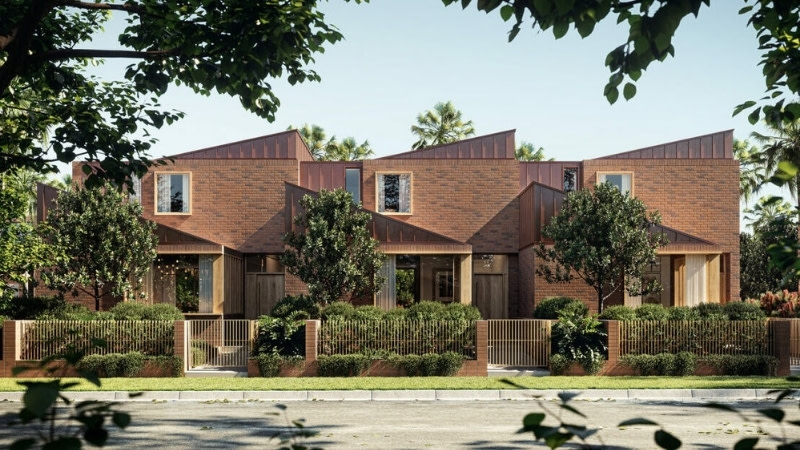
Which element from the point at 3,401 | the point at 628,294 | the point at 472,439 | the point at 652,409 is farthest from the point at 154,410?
the point at 628,294

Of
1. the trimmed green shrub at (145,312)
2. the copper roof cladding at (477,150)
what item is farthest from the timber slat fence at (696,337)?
the copper roof cladding at (477,150)

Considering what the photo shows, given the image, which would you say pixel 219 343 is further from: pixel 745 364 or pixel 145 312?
pixel 745 364

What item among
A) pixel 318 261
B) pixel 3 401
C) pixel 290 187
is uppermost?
pixel 290 187

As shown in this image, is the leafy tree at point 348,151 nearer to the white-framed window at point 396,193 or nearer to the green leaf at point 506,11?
the white-framed window at point 396,193

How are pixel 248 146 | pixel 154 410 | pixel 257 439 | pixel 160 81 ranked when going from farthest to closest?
pixel 248 146 → pixel 154 410 → pixel 160 81 → pixel 257 439

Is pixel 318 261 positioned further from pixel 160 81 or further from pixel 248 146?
pixel 160 81

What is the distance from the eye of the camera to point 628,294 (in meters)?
28.9

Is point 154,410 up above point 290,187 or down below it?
below

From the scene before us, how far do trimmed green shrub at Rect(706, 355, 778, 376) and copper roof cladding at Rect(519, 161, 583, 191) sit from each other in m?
13.7

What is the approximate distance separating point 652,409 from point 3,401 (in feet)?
38.3

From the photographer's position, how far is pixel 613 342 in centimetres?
2161

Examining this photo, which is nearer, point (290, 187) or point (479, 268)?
point (290, 187)

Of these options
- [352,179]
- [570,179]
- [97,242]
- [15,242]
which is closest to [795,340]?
[570,179]

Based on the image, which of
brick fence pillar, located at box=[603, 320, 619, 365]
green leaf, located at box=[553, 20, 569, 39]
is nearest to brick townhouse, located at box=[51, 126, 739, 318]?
brick fence pillar, located at box=[603, 320, 619, 365]
